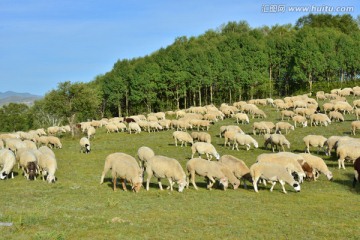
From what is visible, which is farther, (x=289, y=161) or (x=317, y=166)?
(x=317, y=166)

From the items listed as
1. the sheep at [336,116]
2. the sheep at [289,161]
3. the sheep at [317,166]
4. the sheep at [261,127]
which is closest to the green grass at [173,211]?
the sheep at [317,166]

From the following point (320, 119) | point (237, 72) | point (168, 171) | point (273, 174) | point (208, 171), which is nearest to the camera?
point (168, 171)

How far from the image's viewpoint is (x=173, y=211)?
18172 millimetres

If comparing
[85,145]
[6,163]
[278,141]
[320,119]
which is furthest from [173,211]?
[320,119]

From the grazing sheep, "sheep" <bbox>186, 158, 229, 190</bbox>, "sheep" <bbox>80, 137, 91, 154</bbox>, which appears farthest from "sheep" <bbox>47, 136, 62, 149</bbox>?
the grazing sheep

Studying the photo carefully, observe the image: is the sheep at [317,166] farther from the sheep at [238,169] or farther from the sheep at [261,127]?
the sheep at [261,127]

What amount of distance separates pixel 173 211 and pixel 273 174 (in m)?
7.59

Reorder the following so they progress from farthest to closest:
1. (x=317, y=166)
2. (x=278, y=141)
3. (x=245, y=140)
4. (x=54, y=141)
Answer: (x=54, y=141) → (x=245, y=140) → (x=278, y=141) → (x=317, y=166)

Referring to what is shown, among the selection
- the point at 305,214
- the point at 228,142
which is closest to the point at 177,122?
the point at 228,142

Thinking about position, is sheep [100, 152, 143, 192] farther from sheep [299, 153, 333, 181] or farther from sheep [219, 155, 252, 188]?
sheep [299, 153, 333, 181]

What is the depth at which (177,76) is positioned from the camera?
96.5m

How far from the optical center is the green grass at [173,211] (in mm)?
14734

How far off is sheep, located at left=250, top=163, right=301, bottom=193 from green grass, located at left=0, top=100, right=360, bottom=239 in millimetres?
647

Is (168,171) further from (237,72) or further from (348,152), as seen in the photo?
(237,72)
